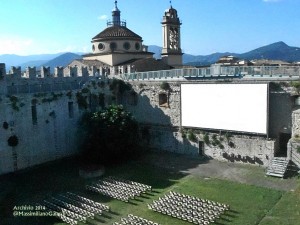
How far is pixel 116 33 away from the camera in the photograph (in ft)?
151

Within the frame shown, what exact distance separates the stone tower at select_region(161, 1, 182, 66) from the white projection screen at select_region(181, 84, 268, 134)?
1760cm

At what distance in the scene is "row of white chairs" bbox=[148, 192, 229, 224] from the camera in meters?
19.2

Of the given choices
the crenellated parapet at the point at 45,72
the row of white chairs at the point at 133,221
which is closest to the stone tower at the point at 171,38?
the crenellated parapet at the point at 45,72

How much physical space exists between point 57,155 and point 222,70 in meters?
15.3

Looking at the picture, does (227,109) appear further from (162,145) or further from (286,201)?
(286,201)

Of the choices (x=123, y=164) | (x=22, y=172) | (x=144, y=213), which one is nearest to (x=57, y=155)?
(x=22, y=172)

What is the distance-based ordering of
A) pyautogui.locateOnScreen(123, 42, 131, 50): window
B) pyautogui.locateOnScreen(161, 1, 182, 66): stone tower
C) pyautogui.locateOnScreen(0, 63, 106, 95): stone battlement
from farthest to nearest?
1. pyautogui.locateOnScreen(161, 1, 182, 66): stone tower
2. pyautogui.locateOnScreen(123, 42, 131, 50): window
3. pyautogui.locateOnScreen(0, 63, 106, 95): stone battlement

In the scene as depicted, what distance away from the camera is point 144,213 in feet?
66.4

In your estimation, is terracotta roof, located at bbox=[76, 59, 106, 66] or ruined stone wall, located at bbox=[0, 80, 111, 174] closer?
ruined stone wall, located at bbox=[0, 80, 111, 174]

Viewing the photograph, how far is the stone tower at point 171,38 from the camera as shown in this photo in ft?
154

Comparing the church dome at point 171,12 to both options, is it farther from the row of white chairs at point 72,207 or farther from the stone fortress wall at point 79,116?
the row of white chairs at point 72,207

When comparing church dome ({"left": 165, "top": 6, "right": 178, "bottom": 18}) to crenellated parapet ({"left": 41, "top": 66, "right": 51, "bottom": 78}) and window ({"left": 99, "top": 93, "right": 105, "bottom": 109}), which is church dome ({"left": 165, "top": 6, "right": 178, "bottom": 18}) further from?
crenellated parapet ({"left": 41, "top": 66, "right": 51, "bottom": 78})

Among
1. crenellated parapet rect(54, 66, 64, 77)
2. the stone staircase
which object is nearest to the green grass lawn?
the stone staircase

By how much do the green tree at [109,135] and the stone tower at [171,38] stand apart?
19.1 m
